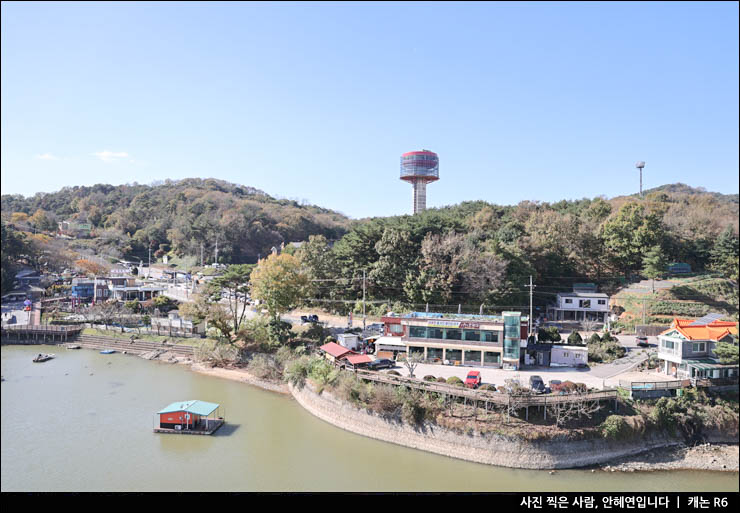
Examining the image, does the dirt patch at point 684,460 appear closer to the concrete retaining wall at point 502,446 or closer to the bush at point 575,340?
the concrete retaining wall at point 502,446

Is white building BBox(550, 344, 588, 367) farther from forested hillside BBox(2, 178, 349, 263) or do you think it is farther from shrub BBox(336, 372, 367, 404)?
forested hillside BBox(2, 178, 349, 263)

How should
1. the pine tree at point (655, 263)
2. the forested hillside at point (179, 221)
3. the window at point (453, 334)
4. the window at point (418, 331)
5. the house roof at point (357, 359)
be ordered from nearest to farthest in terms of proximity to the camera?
1. the house roof at point (357, 359)
2. the window at point (453, 334)
3. the window at point (418, 331)
4. the pine tree at point (655, 263)
5. the forested hillside at point (179, 221)

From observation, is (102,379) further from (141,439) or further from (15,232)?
(15,232)

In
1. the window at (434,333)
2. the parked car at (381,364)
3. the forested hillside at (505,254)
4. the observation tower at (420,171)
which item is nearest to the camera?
the parked car at (381,364)

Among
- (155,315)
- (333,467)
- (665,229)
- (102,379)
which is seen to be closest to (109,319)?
(155,315)

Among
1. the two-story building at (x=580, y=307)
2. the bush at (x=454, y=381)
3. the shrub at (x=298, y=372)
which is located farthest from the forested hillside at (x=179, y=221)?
the two-story building at (x=580, y=307)

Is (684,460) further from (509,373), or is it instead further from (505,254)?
(505,254)

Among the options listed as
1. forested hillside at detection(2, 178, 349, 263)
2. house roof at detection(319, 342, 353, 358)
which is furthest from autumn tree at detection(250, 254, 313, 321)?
forested hillside at detection(2, 178, 349, 263)
